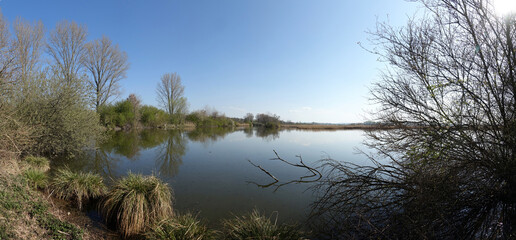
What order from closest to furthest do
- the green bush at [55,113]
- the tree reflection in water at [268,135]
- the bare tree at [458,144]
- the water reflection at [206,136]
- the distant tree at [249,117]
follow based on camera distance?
1. the bare tree at [458,144]
2. the green bush at [55,113]
3. the water reflection at [206,136]
4. the tree reflection in water at [268,135]
5. the distant tree at [249,117]

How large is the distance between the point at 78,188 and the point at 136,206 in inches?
85.9

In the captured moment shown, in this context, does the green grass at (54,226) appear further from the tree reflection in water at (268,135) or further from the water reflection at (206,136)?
the tree reflection in water at (268,135)

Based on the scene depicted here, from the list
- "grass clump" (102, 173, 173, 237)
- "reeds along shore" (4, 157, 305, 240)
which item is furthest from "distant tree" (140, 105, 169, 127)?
"grass clump" (102, 173, 173, 237)

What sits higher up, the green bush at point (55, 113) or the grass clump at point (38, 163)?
the green bush at point (55, 113)

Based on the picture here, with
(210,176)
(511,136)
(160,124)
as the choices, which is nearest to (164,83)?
(160,124)

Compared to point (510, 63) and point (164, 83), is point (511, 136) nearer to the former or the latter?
point (510, 63)

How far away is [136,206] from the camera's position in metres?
3.72

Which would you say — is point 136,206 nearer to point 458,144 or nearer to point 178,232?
point 178,232

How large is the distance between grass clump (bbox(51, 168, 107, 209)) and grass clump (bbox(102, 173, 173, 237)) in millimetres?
742

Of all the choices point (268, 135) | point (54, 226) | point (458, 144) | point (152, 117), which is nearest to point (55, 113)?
point (54, 226)

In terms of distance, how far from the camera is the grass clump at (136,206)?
3623 millimetres

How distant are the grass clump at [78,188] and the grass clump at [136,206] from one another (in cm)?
74

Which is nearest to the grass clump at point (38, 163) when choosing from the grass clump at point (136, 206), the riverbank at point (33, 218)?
the riverbank at point (33, 218)

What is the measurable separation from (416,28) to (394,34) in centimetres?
35
